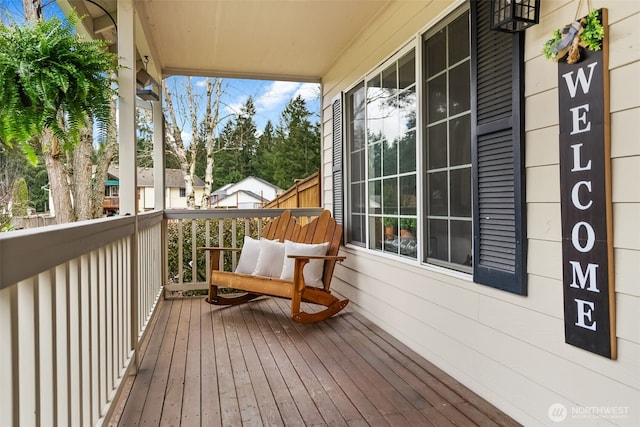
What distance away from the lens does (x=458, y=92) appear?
2.44 metres

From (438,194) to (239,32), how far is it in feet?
7.69

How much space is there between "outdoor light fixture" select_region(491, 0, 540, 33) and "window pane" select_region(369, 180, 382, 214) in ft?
5.92

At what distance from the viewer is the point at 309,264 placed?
3805 millimetres

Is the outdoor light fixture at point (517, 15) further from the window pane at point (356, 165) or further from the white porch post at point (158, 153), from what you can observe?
the white porch post at point (158, 153)

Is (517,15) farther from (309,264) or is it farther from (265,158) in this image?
(265,158)

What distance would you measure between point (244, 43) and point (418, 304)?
287cm

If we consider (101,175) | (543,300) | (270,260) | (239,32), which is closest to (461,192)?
(543,300)

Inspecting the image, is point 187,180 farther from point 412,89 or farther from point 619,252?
point 619,252

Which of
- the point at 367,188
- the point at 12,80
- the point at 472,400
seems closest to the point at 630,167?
the point at 472,400

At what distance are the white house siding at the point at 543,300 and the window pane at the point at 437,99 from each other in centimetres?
38

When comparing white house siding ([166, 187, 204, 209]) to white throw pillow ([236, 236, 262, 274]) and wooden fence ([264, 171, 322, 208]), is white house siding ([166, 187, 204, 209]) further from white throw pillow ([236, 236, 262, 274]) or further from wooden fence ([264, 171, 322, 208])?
white throw pillow ([236, 236, 262, 274])

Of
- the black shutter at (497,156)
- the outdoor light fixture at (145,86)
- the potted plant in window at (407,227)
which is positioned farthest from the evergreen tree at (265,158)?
the black shutter at (497,156)

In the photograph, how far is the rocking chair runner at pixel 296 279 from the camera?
350cm

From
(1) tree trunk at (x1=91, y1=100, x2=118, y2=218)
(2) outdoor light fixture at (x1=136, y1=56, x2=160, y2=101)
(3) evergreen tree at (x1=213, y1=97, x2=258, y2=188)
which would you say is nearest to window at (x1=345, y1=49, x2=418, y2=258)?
(2) outdoor light fixture at (x1=136, y1=56, x2=160, y2=101)
